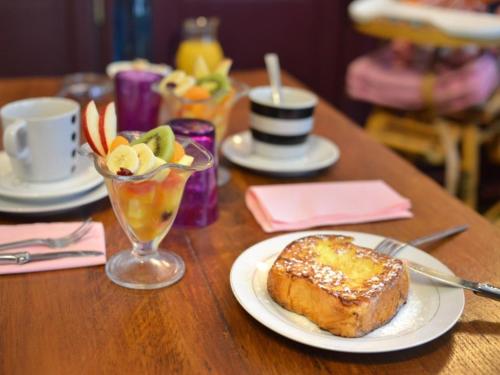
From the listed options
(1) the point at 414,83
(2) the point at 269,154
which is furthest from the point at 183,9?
(2) the point at 269,154

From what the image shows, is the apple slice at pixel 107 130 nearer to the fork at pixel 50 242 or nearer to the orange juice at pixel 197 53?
the fork at pixel 50 242

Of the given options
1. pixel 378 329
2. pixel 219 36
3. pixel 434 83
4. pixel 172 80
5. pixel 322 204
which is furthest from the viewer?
pixel 219 36

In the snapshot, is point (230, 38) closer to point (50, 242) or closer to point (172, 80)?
point (172, 80)

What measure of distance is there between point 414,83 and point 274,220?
4.58 feet

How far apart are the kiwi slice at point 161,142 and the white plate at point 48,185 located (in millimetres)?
222

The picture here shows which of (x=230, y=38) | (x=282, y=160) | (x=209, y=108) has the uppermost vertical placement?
(x=209, y=108)

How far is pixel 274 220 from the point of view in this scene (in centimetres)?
99

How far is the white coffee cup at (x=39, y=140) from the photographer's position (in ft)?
3.22

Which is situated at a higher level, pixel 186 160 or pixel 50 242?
pixel 186 160

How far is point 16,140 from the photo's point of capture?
97 centimetres

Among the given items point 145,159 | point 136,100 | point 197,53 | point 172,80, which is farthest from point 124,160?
point 197,53

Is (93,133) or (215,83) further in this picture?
(215,83)

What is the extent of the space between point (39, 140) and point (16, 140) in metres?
0.04

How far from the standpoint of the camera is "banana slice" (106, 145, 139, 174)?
2.56 ft
